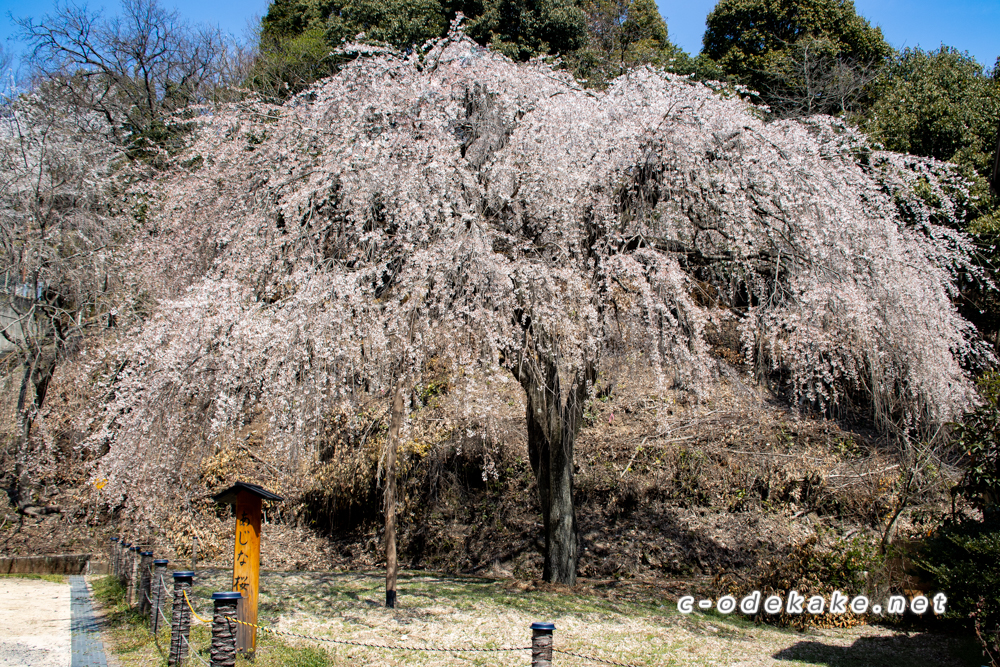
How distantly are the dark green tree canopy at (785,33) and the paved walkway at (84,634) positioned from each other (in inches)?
784

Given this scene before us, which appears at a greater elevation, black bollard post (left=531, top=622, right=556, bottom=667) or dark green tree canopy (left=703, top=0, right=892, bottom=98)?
dark green tree canopy (left=703, top=0, right=892, bottom=98)

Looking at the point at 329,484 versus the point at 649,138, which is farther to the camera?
the point at 329,484

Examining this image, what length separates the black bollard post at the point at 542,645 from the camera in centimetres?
349

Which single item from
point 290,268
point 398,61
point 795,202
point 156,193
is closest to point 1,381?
point 156,193

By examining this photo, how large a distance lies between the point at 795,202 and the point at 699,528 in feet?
19.7

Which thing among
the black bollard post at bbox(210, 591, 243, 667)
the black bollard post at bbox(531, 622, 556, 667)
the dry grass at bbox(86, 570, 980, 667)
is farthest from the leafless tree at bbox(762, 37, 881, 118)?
the black bollard post at bbox(210, 591, 243, 667)

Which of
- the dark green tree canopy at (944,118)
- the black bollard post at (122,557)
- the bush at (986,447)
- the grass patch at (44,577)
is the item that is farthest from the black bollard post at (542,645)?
the dark green tree canopy at (944,118)

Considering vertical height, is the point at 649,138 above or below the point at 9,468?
above

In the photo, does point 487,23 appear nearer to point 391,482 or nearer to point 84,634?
point 391,482

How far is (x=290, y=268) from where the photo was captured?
6625 millimetres

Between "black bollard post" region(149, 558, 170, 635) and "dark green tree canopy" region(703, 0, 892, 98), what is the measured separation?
19.6 m

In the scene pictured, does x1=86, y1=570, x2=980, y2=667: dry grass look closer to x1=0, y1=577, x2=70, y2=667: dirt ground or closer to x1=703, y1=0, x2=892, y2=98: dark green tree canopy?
x1=0, y1=577, x2=70, y2=667: dirt ground

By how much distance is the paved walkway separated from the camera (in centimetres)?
524

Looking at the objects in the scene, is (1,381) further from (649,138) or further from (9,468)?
(649,138)
